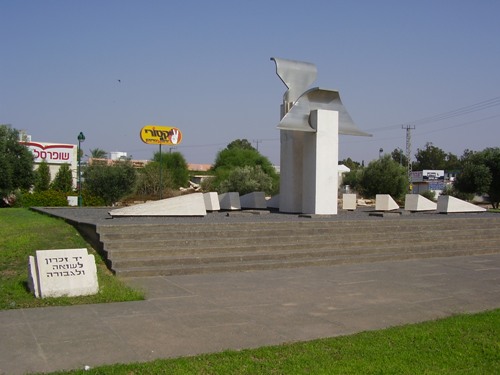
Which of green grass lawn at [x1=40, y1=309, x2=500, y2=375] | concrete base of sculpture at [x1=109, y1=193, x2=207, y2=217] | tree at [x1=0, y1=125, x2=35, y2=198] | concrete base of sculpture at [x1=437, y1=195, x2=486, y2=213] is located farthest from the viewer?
tree at [x1=0, y1=125, x2=35, y2=198]

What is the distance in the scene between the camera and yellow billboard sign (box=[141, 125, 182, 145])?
37.0 metres

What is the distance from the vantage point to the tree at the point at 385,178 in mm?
43381

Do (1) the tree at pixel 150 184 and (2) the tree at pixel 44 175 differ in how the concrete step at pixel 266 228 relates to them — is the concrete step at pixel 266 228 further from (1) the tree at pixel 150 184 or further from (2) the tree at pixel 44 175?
(1) the tree at pixel 150 184

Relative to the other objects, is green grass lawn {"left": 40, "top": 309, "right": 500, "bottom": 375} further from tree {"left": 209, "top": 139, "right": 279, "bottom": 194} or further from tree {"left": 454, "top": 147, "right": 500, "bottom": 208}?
tree {"left": 209, "top": 139, "right": 279, "bottom": 194}

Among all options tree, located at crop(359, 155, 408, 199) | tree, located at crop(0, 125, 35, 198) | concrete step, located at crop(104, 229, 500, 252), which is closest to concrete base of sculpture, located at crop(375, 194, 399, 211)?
concrete step, located at crop(104, 229, 500, 252)

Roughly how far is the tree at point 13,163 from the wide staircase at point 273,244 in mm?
23979

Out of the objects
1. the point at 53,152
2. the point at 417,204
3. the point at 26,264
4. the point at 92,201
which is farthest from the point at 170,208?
the point at 53,152

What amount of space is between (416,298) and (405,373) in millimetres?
3986

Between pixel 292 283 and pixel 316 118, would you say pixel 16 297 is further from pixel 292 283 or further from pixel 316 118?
pixel 316 118

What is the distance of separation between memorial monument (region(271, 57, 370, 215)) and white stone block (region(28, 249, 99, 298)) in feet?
34.9

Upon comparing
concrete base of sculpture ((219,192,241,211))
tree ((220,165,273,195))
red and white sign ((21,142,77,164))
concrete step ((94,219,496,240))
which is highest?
red and white sign ((21,142,77,164))

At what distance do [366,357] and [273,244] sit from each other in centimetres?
714

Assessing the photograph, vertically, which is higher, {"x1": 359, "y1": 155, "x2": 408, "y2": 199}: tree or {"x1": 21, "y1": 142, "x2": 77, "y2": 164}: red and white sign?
{"x1": 21, "y1": 142, "x2": 77, "y2": 164}: red and white sign

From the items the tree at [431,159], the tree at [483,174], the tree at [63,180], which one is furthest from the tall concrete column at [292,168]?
the tree at [431,159]
